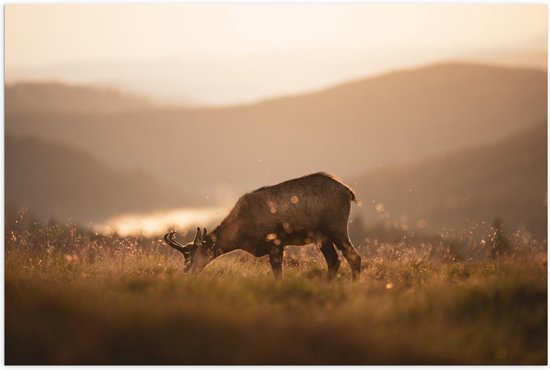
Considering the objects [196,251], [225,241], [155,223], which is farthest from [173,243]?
[155,223]

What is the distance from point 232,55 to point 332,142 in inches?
548

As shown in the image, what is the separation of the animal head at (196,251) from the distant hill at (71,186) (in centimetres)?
212

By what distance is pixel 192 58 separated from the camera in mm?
10602

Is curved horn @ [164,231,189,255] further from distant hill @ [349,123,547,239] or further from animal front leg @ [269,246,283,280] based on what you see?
distant hill @ [349,123,547,239]

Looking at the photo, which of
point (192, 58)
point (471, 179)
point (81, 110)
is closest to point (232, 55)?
point (192, 58)

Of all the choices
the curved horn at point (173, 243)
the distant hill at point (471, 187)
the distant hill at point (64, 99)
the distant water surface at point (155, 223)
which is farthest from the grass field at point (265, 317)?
the distant hill at point (64, 99)

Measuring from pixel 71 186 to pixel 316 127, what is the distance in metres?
8.59

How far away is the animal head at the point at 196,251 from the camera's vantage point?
34.6 ft

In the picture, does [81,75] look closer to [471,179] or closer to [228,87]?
[228,87]

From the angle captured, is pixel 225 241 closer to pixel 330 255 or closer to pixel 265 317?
pixel 330 255

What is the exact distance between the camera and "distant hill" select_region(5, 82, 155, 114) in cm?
Answer: 970

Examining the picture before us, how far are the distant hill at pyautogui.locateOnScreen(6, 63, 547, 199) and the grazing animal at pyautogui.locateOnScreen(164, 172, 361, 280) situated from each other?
4.28ft

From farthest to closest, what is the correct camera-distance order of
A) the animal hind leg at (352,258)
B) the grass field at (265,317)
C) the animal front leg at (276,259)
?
the animal hind leg at (352,258) → the animal front leg at (276,259) → the grass field at (265,317)

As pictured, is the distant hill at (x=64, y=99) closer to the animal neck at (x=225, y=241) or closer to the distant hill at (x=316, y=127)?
the distant hill at (x=316, y=127)
